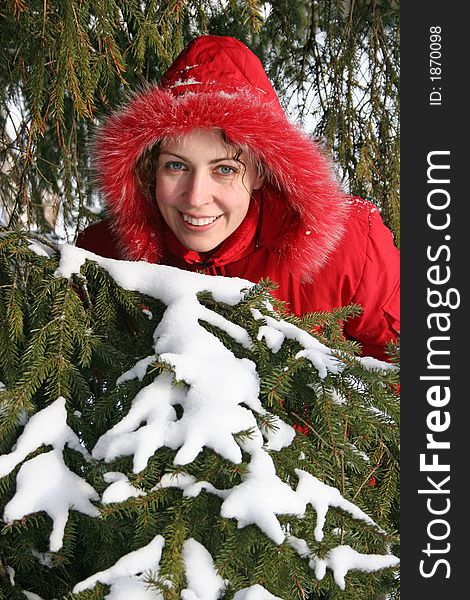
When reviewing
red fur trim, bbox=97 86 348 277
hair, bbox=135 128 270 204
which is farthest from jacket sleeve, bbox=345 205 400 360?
hair, bbox=135 128 270 204

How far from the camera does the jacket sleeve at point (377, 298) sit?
2.12 meters

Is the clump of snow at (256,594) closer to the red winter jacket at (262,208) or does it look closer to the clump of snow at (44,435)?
the clump of snow at (44,435)

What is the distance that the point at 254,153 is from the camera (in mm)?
1971

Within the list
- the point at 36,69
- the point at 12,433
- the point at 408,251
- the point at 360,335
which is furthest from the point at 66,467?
the point at 360,335

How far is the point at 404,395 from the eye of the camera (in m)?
1.20

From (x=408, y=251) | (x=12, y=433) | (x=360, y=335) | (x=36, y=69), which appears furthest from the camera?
(x=360, y=335)

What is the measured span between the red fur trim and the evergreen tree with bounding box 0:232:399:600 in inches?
27.7

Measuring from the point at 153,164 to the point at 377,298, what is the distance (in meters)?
0.73

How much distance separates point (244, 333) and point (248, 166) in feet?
3.09

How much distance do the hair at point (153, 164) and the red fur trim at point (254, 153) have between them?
0.06ft

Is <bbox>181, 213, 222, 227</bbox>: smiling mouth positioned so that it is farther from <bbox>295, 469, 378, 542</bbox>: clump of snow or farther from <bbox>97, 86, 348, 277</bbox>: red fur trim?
<bbox>295, 469, 378, 542</bbox>: clump of snow

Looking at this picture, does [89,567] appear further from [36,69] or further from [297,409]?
[36,69]

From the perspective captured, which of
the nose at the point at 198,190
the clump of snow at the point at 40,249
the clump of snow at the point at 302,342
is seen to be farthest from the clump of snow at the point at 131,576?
the nose at the point at 198,190

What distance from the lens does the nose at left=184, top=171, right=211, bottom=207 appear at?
1.93 metres
